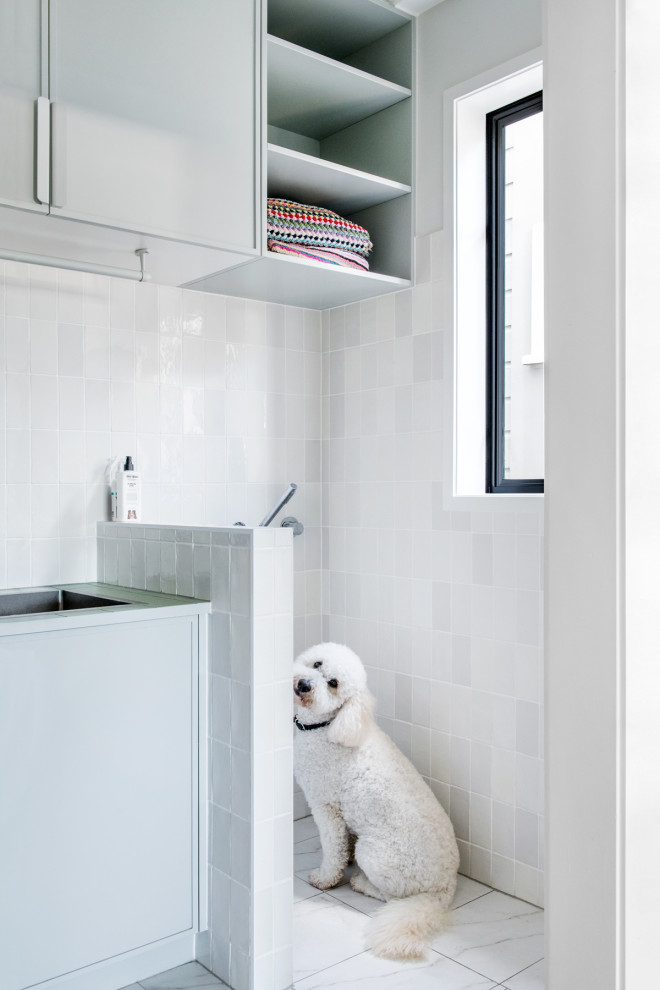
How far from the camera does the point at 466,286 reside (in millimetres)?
2357

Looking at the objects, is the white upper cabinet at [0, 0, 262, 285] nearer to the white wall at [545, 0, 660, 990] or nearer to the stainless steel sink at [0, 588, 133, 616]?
the stainless steel sink at [0, 588, 133, 616]

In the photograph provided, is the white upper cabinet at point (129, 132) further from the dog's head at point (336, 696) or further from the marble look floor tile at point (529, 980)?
the marble look floor tile at point (529, 980)

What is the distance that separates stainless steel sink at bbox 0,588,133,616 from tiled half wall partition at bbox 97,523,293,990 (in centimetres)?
34

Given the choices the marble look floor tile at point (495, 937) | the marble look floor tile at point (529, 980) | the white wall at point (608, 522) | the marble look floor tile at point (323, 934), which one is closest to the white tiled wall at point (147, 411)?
the marble look floor tile at point (323, 934)

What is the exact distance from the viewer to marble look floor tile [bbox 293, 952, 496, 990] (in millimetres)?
1758

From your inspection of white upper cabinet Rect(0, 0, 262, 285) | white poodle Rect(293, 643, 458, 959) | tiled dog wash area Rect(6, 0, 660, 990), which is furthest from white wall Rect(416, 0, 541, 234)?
white poodle Rect(293, 643, 458, 959)

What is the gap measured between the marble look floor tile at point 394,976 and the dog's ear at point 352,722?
1.66 feet

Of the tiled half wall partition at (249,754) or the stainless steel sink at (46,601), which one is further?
the stainless steel sink at (46,601)

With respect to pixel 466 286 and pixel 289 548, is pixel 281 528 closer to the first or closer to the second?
pixel 289 548

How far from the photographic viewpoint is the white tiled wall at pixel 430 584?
2160mm

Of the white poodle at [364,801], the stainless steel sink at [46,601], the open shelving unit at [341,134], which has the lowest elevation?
the white poodle at [364,801]

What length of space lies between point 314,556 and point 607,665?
2.06 meters
